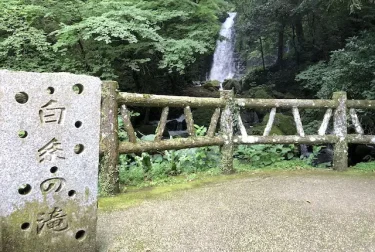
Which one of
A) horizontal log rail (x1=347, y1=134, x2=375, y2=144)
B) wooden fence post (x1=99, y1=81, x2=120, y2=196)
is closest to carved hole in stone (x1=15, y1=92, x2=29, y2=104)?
wooden fence post (x1=99, y1=81, x2=120, y2=196)

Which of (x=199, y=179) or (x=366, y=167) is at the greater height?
(x=366, y=167)

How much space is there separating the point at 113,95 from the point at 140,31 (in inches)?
208

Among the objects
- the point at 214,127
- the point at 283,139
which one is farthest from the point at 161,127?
the point at 283,139

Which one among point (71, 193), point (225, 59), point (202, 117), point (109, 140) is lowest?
point (202, 117)

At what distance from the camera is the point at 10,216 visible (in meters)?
1.97

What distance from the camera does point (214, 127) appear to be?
14.7 feet

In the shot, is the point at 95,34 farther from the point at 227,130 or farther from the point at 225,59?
the point at 225,59

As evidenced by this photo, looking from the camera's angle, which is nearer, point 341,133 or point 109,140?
point 109,140

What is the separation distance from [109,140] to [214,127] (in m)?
1.53

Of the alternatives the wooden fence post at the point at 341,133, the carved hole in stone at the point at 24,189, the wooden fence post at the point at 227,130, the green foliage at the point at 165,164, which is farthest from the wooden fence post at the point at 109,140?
the wooden fence post at the point at 341,133

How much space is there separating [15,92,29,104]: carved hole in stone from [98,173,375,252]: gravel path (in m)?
1.18

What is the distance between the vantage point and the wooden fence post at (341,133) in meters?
4.91

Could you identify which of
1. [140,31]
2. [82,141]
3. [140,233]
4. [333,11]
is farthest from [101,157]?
[333,11]

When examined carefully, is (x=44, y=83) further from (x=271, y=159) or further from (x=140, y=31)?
(x=140, y=31)
